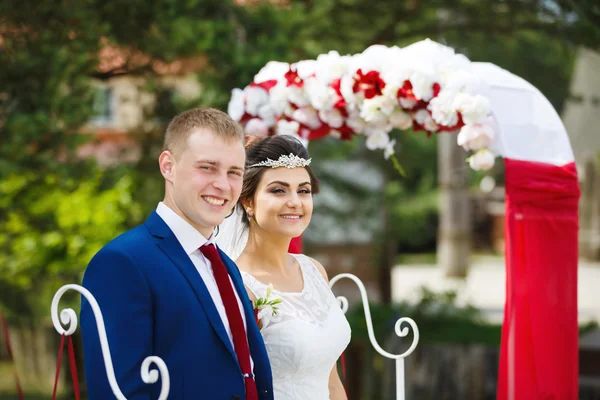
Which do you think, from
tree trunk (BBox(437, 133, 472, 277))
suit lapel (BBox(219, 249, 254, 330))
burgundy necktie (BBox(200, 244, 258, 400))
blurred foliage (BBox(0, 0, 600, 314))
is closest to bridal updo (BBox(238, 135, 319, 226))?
suit lapel (BBox(219, 249, 254, 330))

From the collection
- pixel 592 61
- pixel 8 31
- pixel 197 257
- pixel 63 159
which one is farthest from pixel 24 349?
pixel 197 257

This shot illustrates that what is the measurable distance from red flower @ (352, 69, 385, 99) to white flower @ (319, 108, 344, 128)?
28 cm

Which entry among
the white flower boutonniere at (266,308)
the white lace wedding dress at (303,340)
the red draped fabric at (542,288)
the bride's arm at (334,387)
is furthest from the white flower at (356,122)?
the white flower boutonniere at (266,308)

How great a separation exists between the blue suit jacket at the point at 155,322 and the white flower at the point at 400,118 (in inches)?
87.5

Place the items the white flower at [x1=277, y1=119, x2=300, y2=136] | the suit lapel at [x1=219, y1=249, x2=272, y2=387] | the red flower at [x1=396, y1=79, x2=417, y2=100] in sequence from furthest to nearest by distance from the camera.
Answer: the white flower at [x1=277, y1=119, x2=300, y2=136] < the red flower at [x1=396, y1=79, x2=417, y2=100] < the suit lapel at [x1=219, y1=249, x2=272, y2=387]

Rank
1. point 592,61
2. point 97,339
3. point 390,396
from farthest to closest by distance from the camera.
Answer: point 592,61 < point 390,396 < point 97,339

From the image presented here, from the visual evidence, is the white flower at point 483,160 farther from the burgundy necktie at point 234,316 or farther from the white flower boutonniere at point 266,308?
the burgundy necktie at point 234,316

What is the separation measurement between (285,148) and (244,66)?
11.4 feet

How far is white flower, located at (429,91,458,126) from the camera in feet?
12.8

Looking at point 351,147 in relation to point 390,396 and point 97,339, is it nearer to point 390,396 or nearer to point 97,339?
point 390,396

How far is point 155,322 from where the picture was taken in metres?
2.24

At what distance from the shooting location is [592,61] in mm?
8961

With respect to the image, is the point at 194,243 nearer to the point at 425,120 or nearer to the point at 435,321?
the point at 425,120

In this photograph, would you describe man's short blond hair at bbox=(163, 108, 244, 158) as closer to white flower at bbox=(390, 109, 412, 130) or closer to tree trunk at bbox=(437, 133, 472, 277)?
white flower at bbox=(390, 109, 412, 130)
